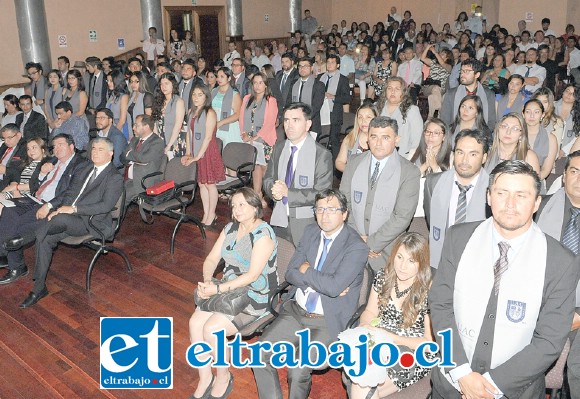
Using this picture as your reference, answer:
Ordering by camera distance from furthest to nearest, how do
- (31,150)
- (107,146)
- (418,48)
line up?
(418,48)
(31,150)
(107,146)

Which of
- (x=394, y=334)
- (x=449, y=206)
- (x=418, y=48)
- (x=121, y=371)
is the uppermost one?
(x=418, y=48)

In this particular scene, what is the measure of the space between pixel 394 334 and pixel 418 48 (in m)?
10.6

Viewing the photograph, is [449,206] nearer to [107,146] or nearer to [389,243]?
[389,243]

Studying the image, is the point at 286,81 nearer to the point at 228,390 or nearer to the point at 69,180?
the point at 69,180

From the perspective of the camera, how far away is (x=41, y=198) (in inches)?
196

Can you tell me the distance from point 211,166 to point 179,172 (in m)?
0.33

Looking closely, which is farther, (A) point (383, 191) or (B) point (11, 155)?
(B) point (11, 155)

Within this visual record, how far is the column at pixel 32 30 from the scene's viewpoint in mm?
10812

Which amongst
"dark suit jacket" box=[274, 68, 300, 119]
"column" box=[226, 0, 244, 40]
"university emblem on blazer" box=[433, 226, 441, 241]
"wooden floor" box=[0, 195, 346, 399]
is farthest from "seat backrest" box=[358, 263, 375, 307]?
"column" box=[226, 0, 244, 40]

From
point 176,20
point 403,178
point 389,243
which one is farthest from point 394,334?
point 176,20

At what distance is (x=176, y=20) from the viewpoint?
14453 millimetres

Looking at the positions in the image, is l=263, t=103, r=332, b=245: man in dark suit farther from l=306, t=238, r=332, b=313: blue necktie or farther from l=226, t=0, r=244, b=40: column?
l=226, t=0, r=244, b=40: column

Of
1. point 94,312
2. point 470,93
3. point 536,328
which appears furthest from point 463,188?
point 94,312

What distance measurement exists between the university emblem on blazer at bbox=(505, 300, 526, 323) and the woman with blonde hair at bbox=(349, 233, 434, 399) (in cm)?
62
